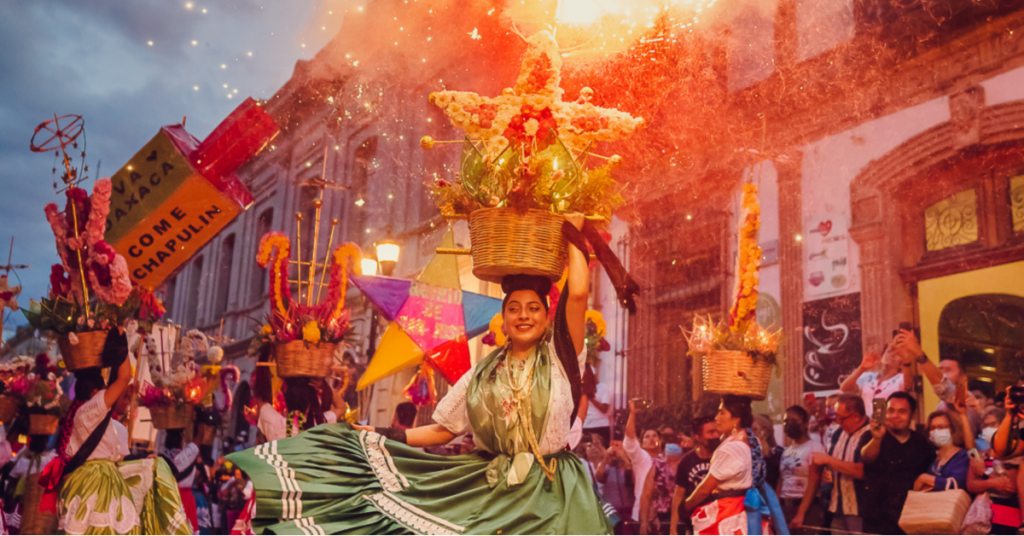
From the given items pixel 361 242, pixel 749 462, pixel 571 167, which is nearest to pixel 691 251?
pixel 749 462

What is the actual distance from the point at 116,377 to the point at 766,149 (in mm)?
6397

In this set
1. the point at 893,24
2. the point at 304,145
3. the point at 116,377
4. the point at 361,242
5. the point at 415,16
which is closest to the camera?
the point at 116,377

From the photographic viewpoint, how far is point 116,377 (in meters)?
5.90

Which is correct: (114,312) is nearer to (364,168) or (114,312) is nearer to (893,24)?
(893,24)

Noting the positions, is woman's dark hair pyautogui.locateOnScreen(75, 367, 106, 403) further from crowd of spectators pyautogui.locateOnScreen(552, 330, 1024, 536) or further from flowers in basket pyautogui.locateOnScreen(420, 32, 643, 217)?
crowd of spectators pyautogui.locateOnScreen(552, 330, 1024, 536)

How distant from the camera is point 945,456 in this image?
19.3 ft

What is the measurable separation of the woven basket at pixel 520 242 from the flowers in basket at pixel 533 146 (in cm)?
8

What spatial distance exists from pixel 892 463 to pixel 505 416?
13.5 feet

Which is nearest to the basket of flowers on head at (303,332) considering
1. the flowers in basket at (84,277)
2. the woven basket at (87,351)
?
the flowers in basket at (84,277)

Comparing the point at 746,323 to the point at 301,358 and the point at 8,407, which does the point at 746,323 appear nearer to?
the point at 301,358

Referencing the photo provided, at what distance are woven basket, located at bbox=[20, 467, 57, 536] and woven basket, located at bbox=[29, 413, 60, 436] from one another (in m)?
0.79

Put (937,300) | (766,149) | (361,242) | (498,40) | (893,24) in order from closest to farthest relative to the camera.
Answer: (937,300), (893,24), (766,149), (498,40), (361,242)

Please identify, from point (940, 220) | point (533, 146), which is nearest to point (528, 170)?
point (533, 146)

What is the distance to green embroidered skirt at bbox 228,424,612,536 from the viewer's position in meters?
3.02
